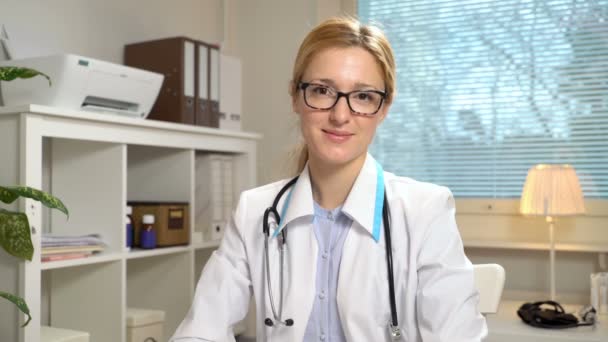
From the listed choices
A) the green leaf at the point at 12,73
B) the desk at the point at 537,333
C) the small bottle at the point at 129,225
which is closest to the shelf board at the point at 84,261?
the small bottle at the point at 129,225

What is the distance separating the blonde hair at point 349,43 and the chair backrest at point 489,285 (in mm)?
520

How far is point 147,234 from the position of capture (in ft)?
8.07

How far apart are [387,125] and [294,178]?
1806 mm

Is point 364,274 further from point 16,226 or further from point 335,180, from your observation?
point 16,226

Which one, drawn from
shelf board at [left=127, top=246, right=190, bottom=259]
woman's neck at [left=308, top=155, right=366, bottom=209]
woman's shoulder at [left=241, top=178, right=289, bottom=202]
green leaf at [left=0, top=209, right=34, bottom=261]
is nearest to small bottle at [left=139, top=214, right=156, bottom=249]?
shelf board at [left=127, top=246, right=190, bottom=259]

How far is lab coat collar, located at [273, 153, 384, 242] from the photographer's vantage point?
1.32m

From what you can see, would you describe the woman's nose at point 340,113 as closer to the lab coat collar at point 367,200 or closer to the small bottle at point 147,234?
the lab coat collar at point 367,200

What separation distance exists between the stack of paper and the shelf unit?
33 millimetres

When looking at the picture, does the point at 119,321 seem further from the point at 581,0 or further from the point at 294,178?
the point at 581,0

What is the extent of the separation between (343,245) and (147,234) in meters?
1.31

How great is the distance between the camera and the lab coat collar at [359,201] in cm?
→ 132

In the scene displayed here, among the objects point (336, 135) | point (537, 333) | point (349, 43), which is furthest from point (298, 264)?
point (537, 333)

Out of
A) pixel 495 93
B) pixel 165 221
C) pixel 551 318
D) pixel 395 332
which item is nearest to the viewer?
pixel 395 332

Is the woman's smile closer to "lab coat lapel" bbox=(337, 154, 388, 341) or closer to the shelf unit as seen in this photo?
"lab coat lapel" bbox=(337, 154, 388, 341)
